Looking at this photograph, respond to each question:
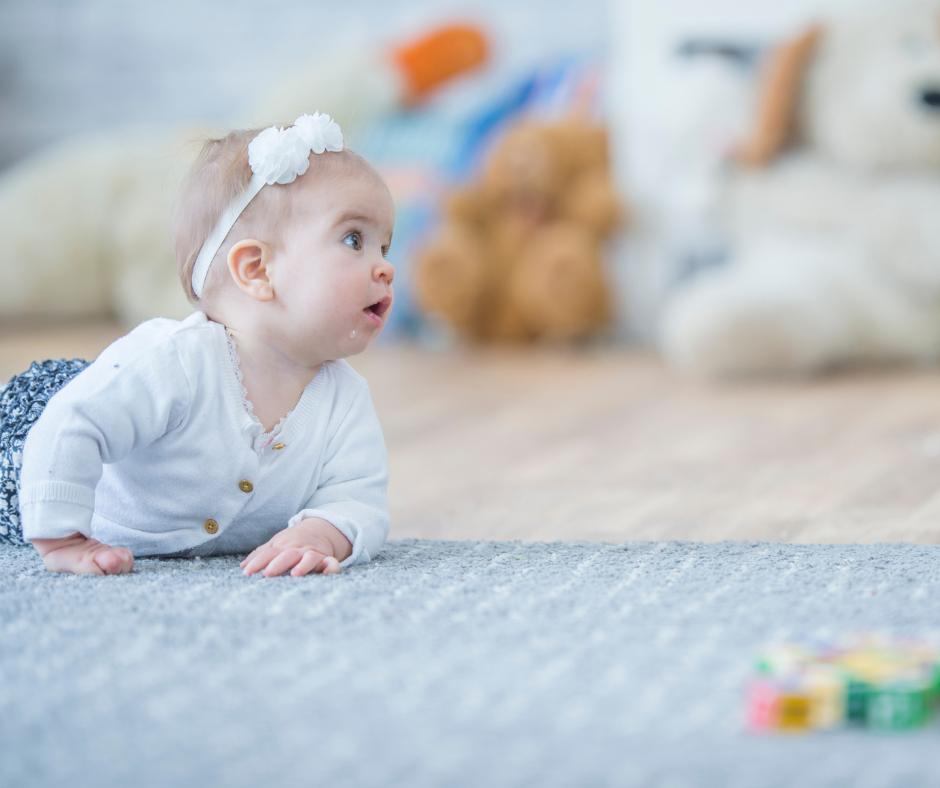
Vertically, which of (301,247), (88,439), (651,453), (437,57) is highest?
(437,57)

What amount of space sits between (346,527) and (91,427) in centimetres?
19

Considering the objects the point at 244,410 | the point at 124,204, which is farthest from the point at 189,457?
the point at 124,204

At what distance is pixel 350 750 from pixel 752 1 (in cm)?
202

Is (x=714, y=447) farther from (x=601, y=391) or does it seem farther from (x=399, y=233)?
(x=399, y=233)

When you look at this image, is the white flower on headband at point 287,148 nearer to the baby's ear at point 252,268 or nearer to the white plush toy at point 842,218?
the baby's ear at point 252,268

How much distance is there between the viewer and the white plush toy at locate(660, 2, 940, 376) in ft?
6.14

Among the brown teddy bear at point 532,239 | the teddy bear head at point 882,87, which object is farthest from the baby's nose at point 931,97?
the brown teddy bear at point 532,239

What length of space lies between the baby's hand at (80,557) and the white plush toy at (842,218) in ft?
4.09

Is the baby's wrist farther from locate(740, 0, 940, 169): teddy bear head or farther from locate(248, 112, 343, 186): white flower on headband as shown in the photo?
locate(740, 0, 940, 169): teddy bear head

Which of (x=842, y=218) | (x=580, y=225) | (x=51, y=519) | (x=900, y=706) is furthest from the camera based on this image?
(x=580, y=225)

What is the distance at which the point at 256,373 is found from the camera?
86 cm

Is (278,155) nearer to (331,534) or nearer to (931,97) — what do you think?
(331,534)

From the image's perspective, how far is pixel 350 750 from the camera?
1.57 feet

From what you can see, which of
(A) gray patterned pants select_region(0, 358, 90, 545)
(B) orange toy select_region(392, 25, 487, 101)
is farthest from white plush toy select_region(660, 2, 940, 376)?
(A) gray patterned pants select_region(0, 358, 90, 545)
